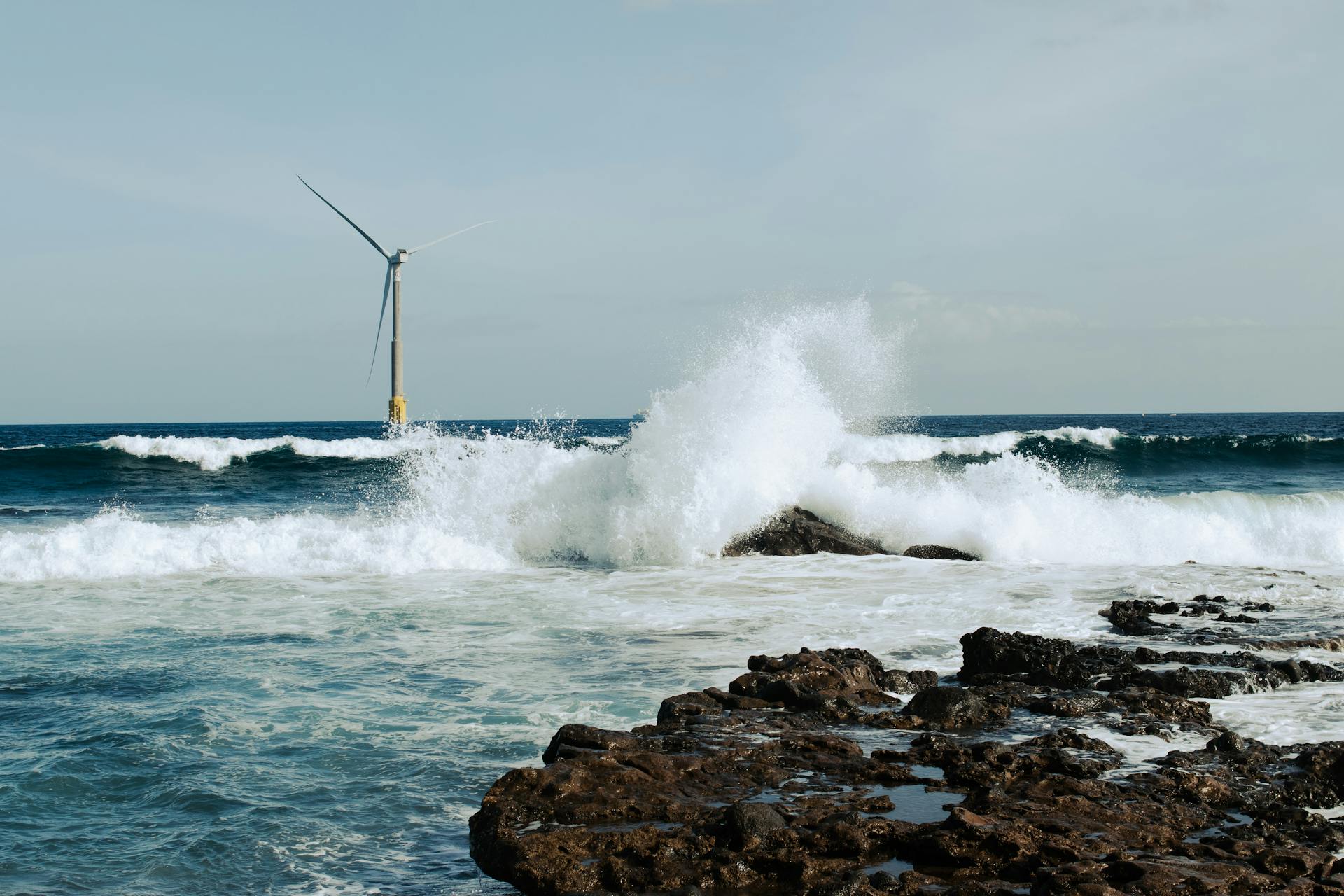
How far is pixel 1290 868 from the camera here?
4.15m

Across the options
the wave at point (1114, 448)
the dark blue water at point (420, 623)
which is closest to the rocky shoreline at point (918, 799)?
the dark blue water at point (420, 623)

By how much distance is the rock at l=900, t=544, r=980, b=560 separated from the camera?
15.2 m

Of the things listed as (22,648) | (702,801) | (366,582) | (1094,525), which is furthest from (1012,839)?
(1094,525)

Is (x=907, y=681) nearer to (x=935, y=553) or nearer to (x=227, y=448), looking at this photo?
(x=935, y=553)

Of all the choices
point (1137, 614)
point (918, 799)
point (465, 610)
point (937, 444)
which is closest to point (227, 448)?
point (937, 444)

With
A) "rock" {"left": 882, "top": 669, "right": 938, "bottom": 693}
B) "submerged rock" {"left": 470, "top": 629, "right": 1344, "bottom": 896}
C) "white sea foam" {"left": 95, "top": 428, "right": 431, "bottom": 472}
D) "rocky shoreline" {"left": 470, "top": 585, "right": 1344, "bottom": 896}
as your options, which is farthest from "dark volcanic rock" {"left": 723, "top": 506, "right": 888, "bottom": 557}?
"white sea foam" {"left": 95, "top": 428, "right": 431, "bottom": 472}

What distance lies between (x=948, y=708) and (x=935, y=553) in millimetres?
9044

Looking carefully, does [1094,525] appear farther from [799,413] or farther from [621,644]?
[621,644]

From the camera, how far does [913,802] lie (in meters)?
5.00

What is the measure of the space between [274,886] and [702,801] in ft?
→ 6.30

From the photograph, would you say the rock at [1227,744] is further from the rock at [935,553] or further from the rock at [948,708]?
the rock at [935,553]

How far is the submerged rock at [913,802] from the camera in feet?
13.8

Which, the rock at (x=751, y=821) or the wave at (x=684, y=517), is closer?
the rock at (x=751, y=821)

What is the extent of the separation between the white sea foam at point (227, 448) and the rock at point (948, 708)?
29918mm
